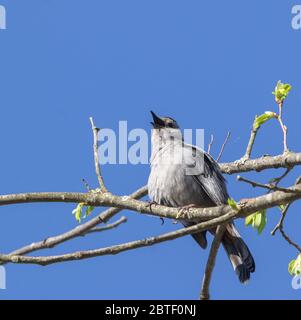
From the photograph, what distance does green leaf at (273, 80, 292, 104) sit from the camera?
5.36m

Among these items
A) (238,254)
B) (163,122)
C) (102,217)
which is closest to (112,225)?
(102,217)

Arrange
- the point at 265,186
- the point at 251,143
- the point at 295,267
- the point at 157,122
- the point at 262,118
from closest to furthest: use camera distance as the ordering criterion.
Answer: the point at 265,186 < the point at 295,267 < the point at 262,118 < the point at 251,143 < the point at 157,122

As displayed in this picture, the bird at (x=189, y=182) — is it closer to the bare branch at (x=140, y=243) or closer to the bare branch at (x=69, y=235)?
the bare branch at (x=69, y=235)

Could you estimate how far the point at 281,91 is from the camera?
17.6ft

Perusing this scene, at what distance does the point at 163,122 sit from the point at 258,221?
3712mm

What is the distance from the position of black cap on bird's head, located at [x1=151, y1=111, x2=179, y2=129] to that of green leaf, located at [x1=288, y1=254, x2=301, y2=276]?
12.7 feet

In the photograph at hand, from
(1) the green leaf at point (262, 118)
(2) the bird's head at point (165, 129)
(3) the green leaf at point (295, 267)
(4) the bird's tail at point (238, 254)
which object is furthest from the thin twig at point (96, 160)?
(2) the bird's head at point (165, 129)

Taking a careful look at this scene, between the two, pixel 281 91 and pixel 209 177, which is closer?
pixel 281 91

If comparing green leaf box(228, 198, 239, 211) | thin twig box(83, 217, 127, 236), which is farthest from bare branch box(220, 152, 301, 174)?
thin twig box(83, 217, 127, 236)

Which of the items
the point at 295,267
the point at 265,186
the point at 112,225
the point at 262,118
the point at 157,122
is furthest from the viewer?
the point at 157,122

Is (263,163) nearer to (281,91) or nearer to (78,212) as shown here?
(281,91)
